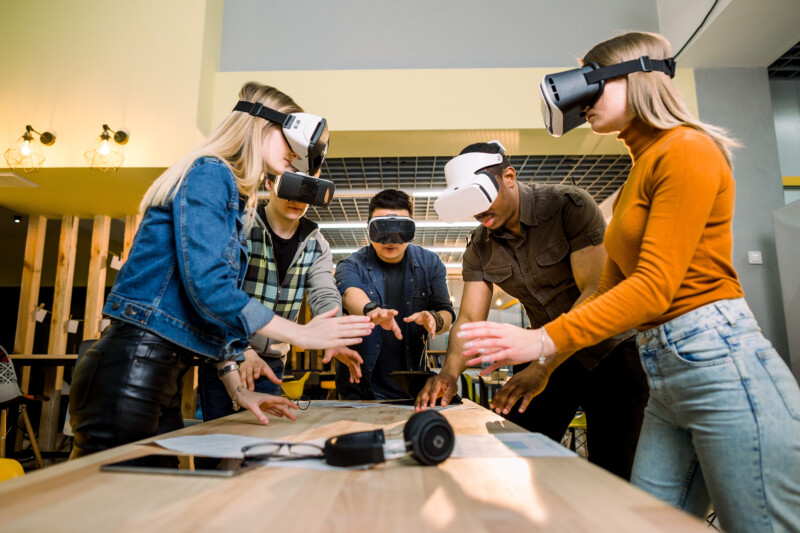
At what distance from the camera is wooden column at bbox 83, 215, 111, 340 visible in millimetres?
5129

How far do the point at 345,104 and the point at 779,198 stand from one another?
395 centimetres

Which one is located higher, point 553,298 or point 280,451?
point 553,298

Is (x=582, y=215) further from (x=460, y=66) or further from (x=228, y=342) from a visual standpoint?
(x=460, y=66)

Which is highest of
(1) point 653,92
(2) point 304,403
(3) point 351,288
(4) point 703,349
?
(1) point 653,92

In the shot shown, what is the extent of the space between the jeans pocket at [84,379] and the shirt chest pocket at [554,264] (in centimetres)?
143

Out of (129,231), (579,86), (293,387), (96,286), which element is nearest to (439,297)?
(579,86)

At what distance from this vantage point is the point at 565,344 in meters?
1.01

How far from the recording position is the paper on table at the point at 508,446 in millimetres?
840

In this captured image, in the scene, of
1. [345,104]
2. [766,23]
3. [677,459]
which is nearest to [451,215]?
[677,459]

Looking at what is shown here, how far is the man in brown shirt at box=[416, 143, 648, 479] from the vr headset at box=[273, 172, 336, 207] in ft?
1.88

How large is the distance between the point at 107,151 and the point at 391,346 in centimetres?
324

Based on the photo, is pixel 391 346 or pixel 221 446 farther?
pixel 391 346

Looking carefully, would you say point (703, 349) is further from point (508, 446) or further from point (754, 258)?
point (754, 258)

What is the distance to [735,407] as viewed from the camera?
0.89 m
